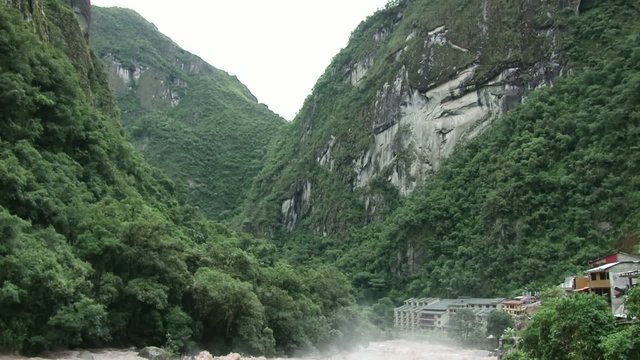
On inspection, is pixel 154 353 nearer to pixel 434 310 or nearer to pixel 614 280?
pixel 614 280

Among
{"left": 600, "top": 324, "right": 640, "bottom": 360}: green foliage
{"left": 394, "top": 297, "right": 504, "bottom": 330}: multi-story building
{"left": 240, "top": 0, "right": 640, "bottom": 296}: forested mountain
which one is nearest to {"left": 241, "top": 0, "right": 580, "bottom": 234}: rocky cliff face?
{"left": 240, "top": 0, "right": 640, "bottom": 296}: forested mountain

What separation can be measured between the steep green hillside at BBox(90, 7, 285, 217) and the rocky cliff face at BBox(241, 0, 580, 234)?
15.9 metres

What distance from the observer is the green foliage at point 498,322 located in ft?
201

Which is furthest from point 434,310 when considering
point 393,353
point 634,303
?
point 634,303

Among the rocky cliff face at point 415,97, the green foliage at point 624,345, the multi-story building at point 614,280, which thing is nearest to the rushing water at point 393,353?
the multi-story building at point 614,280

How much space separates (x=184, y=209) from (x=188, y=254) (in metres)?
21.7

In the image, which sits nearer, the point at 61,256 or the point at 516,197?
the point at 61,256

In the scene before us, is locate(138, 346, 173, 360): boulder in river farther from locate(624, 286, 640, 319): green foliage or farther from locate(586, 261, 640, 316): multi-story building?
locate(624, 286, 640, 319): green foliage

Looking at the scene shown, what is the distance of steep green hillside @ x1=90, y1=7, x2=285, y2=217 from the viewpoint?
489ft

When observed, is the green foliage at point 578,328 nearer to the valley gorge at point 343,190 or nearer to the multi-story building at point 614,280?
the valley gorge at point 343,190

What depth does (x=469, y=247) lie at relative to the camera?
80.9 metres

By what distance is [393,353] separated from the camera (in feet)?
189

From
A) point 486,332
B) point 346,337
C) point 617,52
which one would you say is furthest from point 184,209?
point 617,52

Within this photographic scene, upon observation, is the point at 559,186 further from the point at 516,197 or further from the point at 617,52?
the point at 617,52
